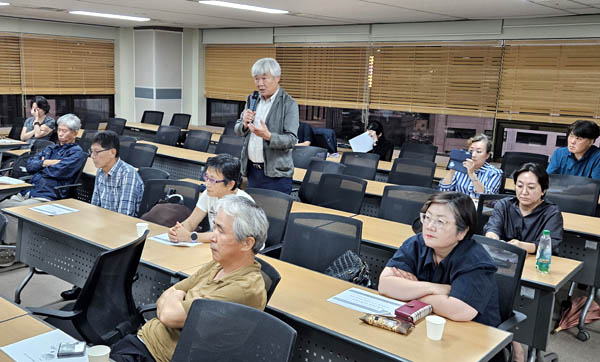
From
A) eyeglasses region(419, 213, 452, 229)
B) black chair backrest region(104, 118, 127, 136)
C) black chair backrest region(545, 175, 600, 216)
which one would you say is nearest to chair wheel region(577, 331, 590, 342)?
black chair backrest region(545, 175, 600, 216)

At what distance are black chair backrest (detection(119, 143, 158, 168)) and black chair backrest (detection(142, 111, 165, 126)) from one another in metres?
3.87

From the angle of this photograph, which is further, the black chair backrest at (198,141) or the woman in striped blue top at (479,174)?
the black chair backrest at (198,141)

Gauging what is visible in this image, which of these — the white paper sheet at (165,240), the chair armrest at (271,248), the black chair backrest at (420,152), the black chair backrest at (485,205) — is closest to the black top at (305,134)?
the black chair backrest at (420,152)

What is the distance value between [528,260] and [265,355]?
84.5 inches

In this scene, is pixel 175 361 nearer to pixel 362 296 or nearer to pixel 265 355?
pixel 265 355

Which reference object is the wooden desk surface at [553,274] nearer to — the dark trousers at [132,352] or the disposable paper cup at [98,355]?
the dark trousers at [132,352]

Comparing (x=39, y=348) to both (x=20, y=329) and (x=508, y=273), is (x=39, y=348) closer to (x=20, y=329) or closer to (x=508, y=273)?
(x=20, y=329)

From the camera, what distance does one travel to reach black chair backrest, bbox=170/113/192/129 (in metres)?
9.68

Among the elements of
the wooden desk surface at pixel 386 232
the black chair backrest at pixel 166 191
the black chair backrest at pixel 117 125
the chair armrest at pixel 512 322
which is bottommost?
the chair armrest at pixel 512 322

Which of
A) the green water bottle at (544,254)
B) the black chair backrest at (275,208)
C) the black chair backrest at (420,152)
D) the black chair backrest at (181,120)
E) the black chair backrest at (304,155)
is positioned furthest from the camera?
the black chair backrest at (181,120)

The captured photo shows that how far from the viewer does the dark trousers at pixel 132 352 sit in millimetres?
2215

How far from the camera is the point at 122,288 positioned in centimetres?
258

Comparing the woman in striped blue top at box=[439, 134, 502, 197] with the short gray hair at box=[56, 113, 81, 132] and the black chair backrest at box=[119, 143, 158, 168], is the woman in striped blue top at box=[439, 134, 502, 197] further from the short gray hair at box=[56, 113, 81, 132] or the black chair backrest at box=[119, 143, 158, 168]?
the short gray hair at box=[56, 113, 81, 132]

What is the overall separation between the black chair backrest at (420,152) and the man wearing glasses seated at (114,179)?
144 inches
